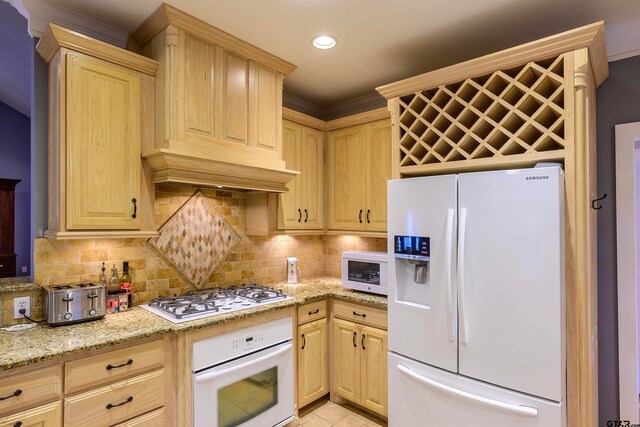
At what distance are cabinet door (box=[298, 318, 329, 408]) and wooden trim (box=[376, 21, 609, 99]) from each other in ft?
6.00

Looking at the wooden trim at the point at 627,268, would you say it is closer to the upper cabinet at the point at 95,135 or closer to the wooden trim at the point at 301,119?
the wooden trim at the point at 301,119

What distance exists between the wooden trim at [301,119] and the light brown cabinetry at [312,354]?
5.08ft

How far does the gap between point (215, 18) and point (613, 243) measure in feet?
9.02

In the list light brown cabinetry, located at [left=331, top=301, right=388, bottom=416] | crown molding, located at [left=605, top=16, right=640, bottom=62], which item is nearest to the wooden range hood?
light brown cabinetry, located at [left=331, top=301, right=388, bottom=416]

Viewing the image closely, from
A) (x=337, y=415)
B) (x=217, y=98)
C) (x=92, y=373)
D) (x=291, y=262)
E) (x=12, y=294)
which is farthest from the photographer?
(x=291, y=262)

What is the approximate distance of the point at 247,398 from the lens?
7.29 feet

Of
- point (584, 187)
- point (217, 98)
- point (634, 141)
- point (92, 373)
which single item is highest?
point (217, 98)

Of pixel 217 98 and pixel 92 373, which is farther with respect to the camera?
pixel 217 98

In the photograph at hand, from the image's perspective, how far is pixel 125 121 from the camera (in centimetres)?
205

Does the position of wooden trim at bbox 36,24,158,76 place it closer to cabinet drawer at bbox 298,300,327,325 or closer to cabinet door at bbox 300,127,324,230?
cabinet door at bbox 300,127,324,230

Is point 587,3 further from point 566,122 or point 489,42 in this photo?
point 566,122

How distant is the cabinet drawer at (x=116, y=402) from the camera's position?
161cm

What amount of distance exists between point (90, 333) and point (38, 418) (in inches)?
14.8

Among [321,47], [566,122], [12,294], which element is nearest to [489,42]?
[566,122]
